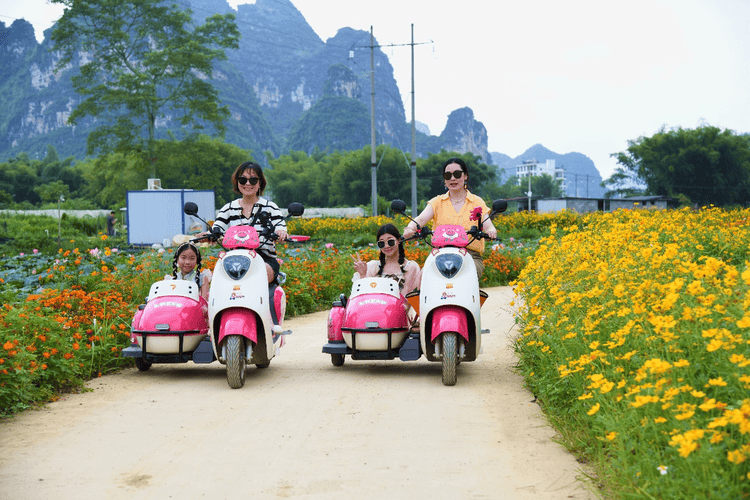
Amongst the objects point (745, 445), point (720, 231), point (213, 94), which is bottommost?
point (745, 445)

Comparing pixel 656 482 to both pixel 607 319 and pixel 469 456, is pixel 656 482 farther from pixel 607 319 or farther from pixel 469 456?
pixel 607 319

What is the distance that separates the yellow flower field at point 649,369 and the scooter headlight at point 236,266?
2.34 m

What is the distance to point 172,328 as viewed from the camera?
19.4 feet

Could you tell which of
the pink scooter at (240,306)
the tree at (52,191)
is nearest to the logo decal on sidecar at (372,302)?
the pink scooter at (240,306)

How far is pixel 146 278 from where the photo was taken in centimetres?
873

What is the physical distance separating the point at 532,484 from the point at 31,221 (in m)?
31.9

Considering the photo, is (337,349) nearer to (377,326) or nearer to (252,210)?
(377,326)

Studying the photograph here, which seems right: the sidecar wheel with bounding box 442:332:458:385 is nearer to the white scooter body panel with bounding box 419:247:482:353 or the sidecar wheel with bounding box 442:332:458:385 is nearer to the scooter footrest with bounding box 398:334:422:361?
the white scooter body panel with bounding box 419:247:482:353

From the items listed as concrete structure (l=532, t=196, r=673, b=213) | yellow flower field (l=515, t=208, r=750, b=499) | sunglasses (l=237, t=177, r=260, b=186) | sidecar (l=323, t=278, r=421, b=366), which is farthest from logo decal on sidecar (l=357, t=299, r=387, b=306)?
concrete structure (l=532, t=196, r=673, b=213)

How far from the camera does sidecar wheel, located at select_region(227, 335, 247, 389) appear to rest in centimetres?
557

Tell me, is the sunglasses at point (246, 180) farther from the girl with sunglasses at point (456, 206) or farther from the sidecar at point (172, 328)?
the girl with sunglasses at point (456, 206)

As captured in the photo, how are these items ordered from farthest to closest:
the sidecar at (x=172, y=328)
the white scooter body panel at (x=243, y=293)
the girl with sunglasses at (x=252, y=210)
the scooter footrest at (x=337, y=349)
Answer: the girl with sunglasses at (x=252, y=210), the scooter footrest at (x=337, y=349), the sidecar at (x=172, y=328), the white scooter body panel at (x=243, y=293)

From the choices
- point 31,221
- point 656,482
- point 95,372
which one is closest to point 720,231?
point 656,482

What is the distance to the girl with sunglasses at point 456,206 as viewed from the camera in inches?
251
